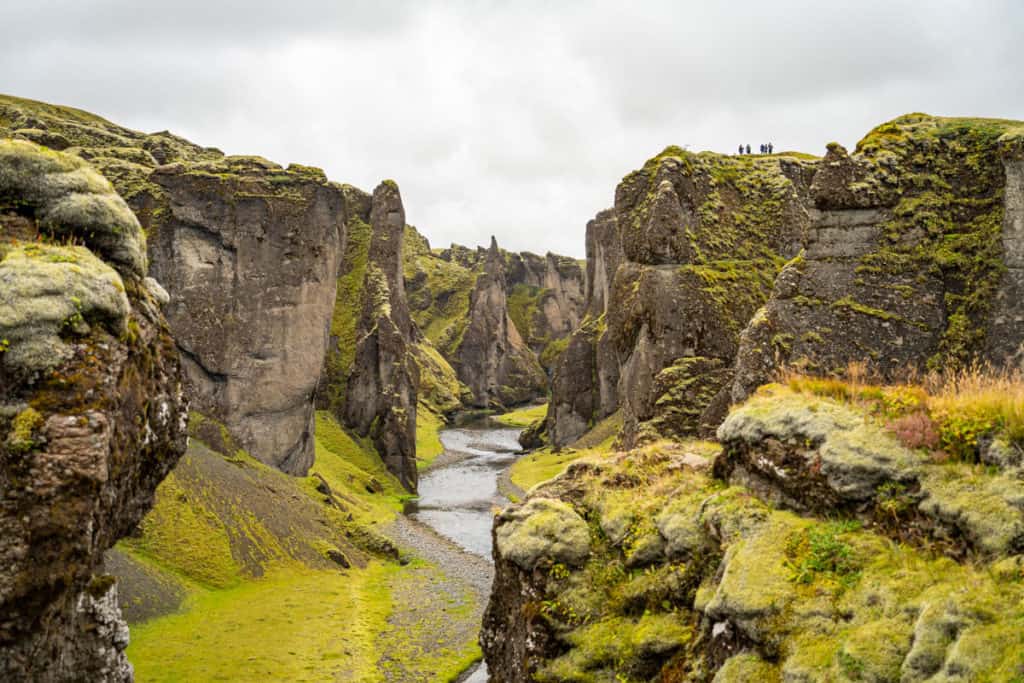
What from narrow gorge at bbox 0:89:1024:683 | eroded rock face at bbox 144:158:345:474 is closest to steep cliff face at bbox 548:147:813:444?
narrow gorge at bbox 0:89:1024:683

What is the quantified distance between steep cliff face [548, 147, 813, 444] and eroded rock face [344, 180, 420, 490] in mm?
48186

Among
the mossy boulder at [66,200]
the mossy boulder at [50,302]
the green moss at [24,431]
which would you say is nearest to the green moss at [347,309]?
the mossy boulder at [66,200]

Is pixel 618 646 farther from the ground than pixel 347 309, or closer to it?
closer to it

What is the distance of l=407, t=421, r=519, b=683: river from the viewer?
64.3 meters

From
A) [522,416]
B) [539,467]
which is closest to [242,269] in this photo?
[539,467]

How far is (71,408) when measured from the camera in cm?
1894

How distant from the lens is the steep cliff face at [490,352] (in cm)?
19212

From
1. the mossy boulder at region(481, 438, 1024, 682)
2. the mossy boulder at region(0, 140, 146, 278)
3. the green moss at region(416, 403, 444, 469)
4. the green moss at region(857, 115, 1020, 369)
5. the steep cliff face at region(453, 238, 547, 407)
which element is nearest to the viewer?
the mossy boulder at region(481, 438, 1024, 682)

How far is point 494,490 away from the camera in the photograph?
274ft

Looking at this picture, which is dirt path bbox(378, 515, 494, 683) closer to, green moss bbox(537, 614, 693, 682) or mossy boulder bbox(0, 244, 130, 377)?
green moss bbox(537, 614, 693, 682)

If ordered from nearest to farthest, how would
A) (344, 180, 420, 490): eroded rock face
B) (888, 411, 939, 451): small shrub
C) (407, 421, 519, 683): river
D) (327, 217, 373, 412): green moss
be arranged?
(888, 411, 939, 451): small shrub
(407, 421, 519, 683): river
(344, 180, 420, 490): eroded rock face
(327, 217, 373, 412): green moss

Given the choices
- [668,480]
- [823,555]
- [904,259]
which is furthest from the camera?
[904,259]

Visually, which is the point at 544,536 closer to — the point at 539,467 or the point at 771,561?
the point at 771,561

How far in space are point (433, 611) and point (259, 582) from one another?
1076 cm
